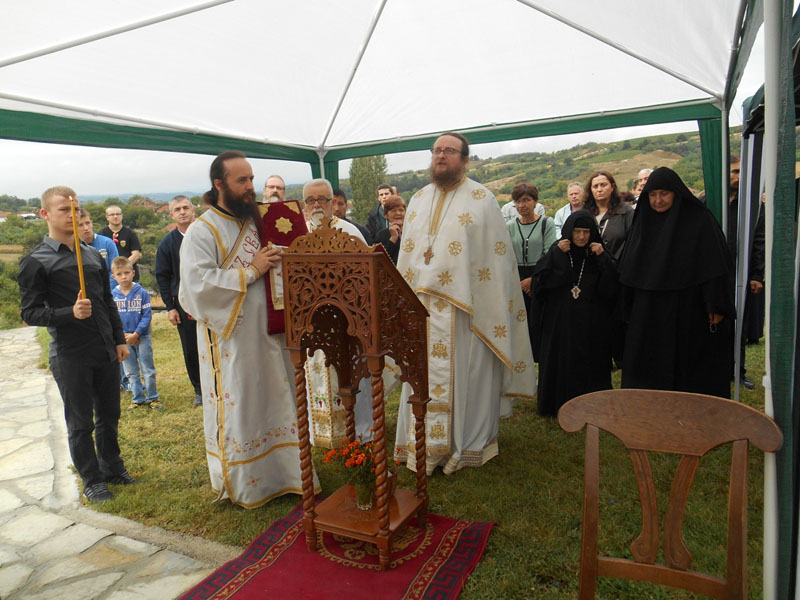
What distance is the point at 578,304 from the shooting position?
4430mm

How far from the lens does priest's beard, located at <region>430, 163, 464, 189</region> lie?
3631 mm

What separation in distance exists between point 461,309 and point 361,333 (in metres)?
1.27

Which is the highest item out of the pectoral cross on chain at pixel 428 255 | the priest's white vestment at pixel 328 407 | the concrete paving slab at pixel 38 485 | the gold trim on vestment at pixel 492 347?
the pectoral cross on chain at pixel 428 255

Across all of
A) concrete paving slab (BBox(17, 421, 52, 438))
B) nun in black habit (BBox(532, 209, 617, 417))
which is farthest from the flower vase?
concrete paving slab (BBox(17, 421, 52, 438))

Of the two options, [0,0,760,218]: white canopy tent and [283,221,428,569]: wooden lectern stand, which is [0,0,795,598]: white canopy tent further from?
[283,221,428,569]: wooden lectern stand

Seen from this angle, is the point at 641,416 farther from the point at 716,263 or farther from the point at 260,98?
the point at 260,98

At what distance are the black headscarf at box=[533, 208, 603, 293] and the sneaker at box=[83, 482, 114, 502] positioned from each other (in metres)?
3.51

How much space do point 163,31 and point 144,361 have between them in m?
3.30

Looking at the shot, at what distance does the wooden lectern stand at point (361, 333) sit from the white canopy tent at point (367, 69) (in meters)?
2.24

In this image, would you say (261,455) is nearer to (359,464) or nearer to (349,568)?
(359,464)

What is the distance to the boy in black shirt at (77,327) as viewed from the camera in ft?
10.5

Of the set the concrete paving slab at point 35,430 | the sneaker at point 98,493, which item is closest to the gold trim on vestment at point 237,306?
the sneaker at point 98,493

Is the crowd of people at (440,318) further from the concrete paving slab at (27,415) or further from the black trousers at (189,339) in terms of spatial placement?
the concrete paving slab at (27,415)

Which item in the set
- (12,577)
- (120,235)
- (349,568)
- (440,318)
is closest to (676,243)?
(440,318)
